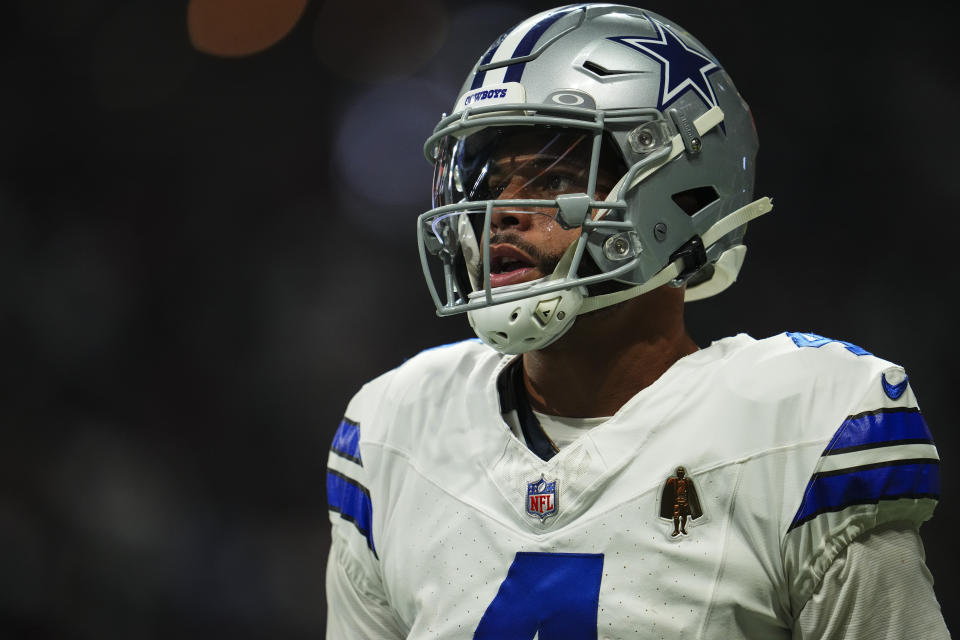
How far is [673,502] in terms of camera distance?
1.07m

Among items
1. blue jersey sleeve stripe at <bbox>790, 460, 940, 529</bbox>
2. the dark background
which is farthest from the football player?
the dark background

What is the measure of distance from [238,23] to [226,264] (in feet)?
1.98

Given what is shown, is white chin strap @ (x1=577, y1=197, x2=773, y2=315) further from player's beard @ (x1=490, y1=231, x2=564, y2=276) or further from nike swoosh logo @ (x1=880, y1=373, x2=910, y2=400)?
nike swoosh logo @ (x1=880, y1=373, x2=910, y2=400)

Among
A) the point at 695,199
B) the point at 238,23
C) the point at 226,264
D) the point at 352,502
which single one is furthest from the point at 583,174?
the point at 238,23

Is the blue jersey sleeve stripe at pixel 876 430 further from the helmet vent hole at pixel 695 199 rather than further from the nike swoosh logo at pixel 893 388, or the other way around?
the helmet vent hole at pixel 695 199

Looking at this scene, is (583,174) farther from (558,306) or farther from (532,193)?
(558,306)

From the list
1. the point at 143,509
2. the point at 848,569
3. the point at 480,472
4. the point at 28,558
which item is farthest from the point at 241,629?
the point at 848,569

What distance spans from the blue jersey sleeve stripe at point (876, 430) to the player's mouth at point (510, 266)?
15.6 inches

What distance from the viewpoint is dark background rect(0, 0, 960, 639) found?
2102 millimetres

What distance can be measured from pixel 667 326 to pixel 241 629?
139 centimetres

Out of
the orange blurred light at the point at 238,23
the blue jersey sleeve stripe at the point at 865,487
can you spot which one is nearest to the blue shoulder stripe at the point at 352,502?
the blue jersey sleeve stripe at the point at 865,487

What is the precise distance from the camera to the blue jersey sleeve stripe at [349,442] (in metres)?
1.33

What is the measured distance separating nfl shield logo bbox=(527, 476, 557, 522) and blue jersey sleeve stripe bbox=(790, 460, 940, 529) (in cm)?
27

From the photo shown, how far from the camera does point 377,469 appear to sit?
1.29m
